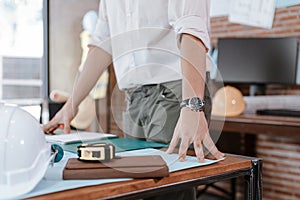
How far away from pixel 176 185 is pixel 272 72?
2.54 m

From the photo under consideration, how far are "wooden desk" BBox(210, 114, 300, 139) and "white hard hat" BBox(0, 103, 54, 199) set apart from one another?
6.37 ft

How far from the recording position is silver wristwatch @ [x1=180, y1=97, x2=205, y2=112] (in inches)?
41.2

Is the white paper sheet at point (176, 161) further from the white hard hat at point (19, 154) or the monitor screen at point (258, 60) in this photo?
the monitor screen at point (258, 60)

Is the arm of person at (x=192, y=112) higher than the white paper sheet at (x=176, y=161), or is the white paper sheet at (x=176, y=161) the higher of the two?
the arm of person at (x=192, y=112)

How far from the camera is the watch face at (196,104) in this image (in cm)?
105

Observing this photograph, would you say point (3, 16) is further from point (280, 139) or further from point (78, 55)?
point (280, 139)

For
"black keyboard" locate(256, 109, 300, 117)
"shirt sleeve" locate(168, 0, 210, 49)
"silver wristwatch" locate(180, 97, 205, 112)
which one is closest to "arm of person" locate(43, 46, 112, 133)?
"shirt sleeve" locate(168, 0, 210, 49)

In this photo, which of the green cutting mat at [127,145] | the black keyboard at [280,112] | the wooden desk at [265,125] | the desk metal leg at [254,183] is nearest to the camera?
the desk metal leg at [254,183]

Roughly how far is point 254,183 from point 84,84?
2.15 feet

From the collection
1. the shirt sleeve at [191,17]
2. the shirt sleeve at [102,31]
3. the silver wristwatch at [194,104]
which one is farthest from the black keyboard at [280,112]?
the silver wristwatch at [194,104]

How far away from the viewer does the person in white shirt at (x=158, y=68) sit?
42.0 inches

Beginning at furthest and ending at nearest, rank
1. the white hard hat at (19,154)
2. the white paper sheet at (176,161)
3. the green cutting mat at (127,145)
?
1. the green cutting mat at (127,145)
2. the white paper sheet at (176,161)
3. the white hard hat at (19,154)

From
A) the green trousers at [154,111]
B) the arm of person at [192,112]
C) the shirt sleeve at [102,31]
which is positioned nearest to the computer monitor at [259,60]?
the shirt sleeve at [102,31]

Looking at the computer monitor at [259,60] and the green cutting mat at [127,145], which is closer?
the green cutting mat at [127,145]
